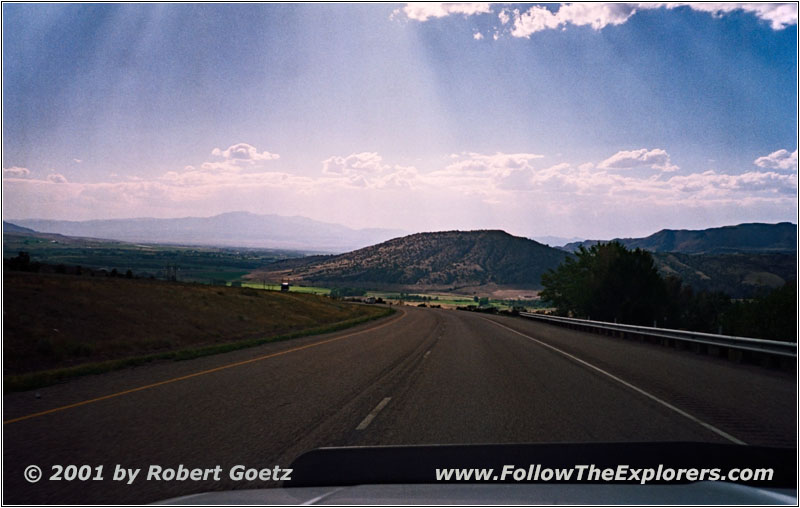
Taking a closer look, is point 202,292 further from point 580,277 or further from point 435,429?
point 580,277

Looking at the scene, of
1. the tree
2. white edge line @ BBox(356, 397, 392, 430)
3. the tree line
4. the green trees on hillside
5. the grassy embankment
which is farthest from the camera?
the tree

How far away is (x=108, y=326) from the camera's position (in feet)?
87.2

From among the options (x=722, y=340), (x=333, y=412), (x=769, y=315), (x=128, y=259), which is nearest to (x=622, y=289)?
(x=769, y=315)

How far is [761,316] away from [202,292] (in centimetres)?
5549

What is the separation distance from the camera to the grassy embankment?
18344 millimetres

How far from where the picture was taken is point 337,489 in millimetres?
5480

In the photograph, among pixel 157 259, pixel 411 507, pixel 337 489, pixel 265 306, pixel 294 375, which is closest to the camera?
pixel 411 507

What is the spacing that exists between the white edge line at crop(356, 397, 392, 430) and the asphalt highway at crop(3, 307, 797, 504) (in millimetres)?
17

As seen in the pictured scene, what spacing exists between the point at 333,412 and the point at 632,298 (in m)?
85.3

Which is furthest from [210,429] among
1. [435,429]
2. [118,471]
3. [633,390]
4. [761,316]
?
[761,316]

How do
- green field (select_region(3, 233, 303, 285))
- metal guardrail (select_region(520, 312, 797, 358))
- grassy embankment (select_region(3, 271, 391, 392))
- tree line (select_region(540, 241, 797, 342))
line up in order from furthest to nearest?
tree line (select_region(540, 241, 797, 342)) → green field (select_region(3, 233, 303, 285)) → grassy embankment (select_region(3, 271, 391, 392)) → metal guardrail (select_region(520, 312, 797, 358))

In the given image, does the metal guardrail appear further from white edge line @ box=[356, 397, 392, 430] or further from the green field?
the green field

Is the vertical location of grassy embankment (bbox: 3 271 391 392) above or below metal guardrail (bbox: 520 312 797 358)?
below

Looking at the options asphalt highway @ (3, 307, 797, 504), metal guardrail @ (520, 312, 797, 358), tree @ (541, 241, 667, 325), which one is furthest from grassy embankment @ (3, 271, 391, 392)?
tree @ (541, 241, 667, 325)
